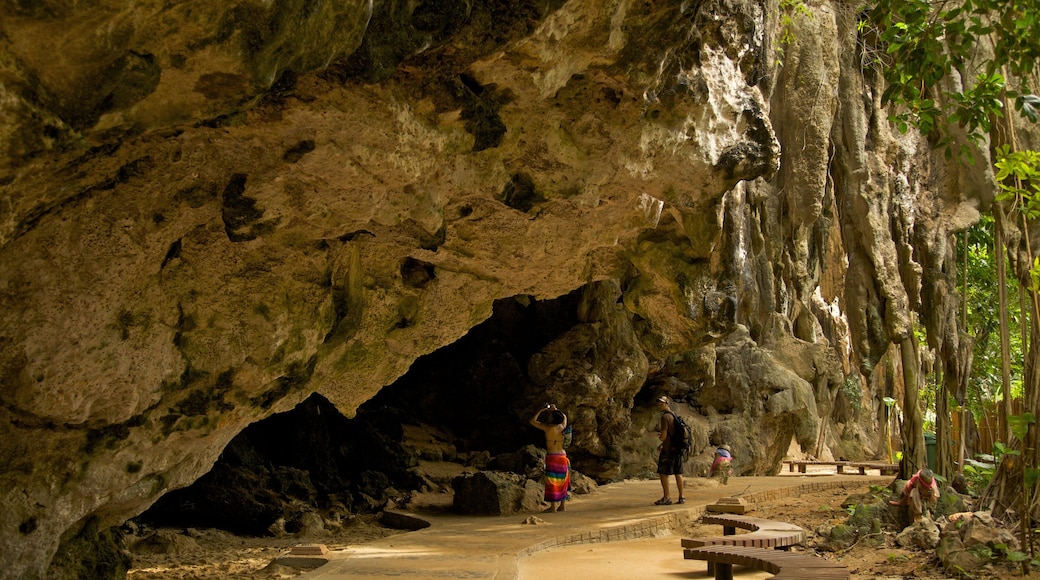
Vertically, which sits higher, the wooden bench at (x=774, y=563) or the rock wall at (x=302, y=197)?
the rock wall at (x=302, y=197)

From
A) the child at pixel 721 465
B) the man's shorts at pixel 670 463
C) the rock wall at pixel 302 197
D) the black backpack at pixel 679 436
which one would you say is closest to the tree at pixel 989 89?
the rock wall at pixel 302 197

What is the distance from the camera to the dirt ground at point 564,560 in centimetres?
609

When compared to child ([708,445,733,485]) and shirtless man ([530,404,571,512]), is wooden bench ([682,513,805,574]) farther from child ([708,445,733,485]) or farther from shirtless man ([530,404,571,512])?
child ([708,445,733,485])

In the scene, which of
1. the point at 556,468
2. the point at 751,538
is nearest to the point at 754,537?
the point at 751,538

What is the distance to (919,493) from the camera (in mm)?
7910

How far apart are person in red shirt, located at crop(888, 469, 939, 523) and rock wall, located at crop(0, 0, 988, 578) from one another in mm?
2244

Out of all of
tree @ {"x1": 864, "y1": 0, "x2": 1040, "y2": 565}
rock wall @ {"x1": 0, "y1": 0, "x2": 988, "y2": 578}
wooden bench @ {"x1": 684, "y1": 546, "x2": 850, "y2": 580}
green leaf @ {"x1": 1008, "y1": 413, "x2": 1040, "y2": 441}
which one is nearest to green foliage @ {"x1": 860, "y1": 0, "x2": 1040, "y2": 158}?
tree @ {"x1": 864, "y1": 0, "x2": 1040, "y2": 565}

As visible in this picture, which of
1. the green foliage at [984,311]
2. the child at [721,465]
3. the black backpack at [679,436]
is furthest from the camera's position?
the green foliage at [984,311]

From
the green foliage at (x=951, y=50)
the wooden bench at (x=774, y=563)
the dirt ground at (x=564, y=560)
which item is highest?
the green foliage at (x=951, y=50)

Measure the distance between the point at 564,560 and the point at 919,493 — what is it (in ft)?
12.0

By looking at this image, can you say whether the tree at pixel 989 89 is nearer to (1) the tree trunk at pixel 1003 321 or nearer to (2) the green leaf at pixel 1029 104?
(2) the green leaf at pixel 1029 104

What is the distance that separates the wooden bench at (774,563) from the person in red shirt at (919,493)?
10.0ft

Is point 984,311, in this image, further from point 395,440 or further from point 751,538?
point 751,538

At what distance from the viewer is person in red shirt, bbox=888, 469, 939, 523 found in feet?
25.7
